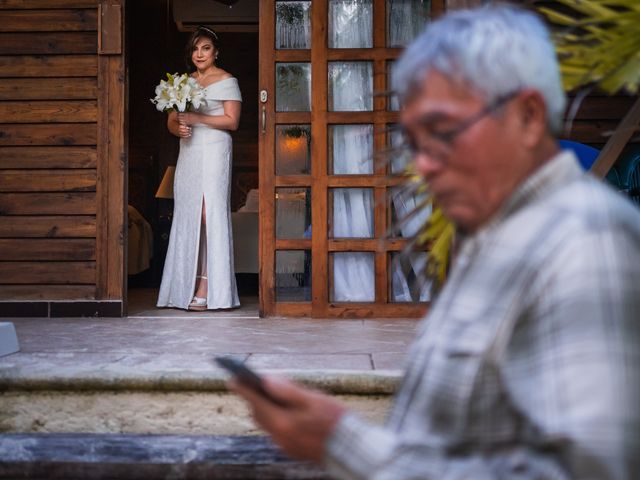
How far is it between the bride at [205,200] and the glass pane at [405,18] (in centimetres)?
122

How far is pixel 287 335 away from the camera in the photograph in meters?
3.79

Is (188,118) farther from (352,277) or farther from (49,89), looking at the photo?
(352,277)

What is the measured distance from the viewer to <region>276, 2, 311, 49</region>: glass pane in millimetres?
4621

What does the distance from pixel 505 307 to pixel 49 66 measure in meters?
4.56

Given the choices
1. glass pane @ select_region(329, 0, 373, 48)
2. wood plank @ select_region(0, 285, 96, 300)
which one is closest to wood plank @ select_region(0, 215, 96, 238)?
wood plank @ select_region(0, 285, 96, 300)

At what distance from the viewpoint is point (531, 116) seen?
94cm

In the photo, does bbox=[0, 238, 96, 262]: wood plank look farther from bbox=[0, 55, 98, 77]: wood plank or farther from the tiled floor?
bbox=[0, 55, 98, 77]: wood plank

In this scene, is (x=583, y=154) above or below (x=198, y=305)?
above

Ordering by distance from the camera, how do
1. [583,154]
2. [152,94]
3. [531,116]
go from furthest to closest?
[152,94]
[583,154]
[531,116]

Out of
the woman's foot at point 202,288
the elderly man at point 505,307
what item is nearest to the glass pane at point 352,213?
the woman's foot at point 202,288

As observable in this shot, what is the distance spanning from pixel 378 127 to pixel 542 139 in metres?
3.66

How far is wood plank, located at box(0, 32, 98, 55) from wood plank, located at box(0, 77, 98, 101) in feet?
0.58

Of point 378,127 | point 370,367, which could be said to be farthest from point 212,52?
point 370,367

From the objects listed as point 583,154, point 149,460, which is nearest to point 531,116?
point 149,460
